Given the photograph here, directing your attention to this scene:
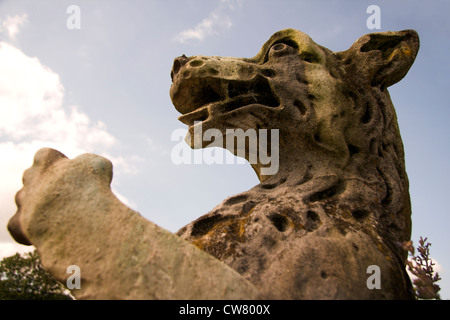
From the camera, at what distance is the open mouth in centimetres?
287

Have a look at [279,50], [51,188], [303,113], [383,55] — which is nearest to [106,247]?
[51,188]

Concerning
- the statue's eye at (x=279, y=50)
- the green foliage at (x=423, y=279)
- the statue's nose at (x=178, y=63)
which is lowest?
the green foliage at (x=423, y=279)

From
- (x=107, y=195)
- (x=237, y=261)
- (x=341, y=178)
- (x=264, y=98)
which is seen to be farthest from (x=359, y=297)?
(x=264, y=98)

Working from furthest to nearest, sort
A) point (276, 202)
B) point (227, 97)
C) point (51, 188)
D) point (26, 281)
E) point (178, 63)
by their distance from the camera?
point (26, 281) → point (178, 63) → point (227, 97) → point (276, 202) → point (51, 188)

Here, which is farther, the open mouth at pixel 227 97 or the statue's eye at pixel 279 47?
the statue's eye at pixel 279 47

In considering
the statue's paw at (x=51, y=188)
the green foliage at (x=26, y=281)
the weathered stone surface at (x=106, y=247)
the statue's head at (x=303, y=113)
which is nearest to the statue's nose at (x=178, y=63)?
the statue's head at (x=303, y=113)

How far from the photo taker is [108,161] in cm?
214

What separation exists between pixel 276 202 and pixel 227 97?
853mm

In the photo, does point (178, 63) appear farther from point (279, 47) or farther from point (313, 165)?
point (313, 165)

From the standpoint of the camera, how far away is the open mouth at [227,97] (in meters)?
2.87

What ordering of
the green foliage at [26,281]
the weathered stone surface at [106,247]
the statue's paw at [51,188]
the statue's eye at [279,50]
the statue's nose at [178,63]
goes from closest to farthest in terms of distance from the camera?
the weathered stone surface at [106,247]
the statue's paw at [51,188]
the statue's nose at [178,63]
the statue's eye at [279,50]
the green foliage at [26,281]

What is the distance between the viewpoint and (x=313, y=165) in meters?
2.92

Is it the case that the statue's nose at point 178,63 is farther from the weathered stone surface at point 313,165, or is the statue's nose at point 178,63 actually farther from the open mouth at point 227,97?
the open mouth at point 227,97
